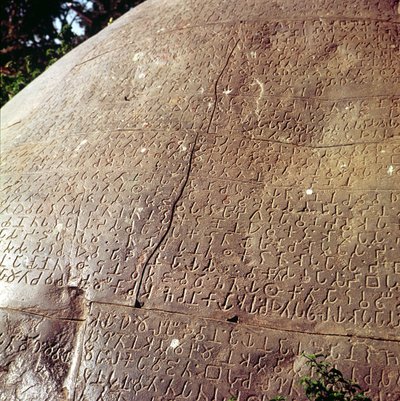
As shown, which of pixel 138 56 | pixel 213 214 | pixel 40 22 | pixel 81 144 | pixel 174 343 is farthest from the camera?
pixel 40 22

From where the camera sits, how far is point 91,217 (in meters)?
3.89

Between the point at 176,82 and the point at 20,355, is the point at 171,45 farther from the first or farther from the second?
the point at 20,355

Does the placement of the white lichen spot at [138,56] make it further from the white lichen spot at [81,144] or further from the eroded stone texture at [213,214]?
the white lichen spot at [81,144]

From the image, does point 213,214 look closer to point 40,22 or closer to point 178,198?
point 178,198

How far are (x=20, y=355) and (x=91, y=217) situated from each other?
35.7 inches

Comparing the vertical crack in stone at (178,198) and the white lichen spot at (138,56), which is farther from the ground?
the white lichen spot at (138,56)

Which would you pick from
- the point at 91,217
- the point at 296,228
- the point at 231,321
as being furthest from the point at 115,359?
the point at 296,228

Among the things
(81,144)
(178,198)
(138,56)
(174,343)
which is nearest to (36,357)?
(174,343)

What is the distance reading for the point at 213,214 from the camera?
378 cm

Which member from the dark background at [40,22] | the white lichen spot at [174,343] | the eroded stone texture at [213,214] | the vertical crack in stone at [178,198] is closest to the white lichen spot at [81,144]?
the eroded stone texture at [213,214]

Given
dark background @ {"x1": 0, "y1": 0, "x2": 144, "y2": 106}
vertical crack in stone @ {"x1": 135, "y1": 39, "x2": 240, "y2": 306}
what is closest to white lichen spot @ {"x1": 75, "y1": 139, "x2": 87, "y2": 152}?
vertical crack in stone @ {"x1": 135, "y1": 39, "x2": 240, "y2": 306}

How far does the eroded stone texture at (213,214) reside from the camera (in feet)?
10.8

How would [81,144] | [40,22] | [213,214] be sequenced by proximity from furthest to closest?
[40,22]
[81,144]
[213,214]

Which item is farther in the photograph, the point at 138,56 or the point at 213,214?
the point at 138,56
